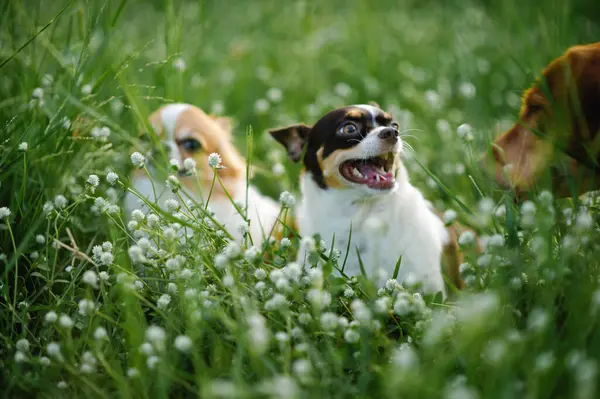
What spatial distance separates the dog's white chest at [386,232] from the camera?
2.81 metres

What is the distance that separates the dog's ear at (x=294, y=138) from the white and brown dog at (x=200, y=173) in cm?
35

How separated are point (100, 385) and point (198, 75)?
287 cm

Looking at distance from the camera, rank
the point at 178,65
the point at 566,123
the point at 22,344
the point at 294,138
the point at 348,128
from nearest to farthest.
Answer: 1. the point at 22,344
2. the point at 566,123
3. the point at 348,128
4. the point at 294,138
5. the point at 178,65

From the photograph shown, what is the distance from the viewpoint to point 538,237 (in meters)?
2.14

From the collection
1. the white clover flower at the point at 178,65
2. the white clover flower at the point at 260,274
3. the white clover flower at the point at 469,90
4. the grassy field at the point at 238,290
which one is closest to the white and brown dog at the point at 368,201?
the grassy field at the point at 238,290

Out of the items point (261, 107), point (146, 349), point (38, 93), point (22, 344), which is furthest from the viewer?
point (261, 107)

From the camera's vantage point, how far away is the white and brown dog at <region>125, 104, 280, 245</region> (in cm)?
330

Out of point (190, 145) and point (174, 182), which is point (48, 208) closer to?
point (174, 182)

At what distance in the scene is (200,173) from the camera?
3.39m

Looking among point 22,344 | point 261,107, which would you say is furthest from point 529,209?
point 261,107

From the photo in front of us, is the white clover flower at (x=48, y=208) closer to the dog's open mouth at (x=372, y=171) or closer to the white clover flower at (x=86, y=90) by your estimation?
the white clover flower at (x=86, y=90)

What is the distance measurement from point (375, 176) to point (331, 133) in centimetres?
28

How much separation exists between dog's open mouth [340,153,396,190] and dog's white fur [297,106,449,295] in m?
0.03

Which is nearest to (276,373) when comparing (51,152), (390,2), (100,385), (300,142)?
(100,385)
